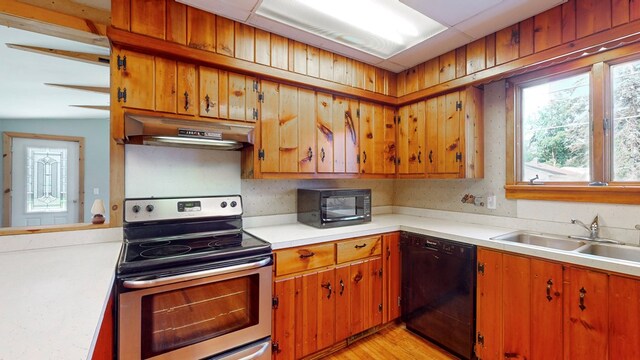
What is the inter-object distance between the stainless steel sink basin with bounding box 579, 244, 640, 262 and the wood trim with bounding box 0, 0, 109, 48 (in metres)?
3.40

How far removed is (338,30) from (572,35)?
152cm

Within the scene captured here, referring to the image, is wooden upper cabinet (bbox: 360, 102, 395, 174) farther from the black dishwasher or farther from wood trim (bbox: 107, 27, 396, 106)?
the black dishwasher

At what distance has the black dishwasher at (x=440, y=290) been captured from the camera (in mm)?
1988

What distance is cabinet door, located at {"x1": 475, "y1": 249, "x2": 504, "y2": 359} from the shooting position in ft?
6.05

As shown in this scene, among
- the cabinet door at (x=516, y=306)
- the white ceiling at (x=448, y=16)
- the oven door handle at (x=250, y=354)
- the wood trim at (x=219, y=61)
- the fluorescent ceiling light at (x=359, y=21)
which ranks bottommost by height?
the oven door handle at (x=250, y=354)

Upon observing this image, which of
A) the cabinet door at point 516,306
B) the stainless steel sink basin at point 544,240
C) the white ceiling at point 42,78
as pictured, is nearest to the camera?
the cabinet door at point 516,306

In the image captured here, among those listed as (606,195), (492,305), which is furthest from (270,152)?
(606,195)

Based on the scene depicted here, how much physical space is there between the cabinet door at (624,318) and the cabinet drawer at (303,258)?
61.1 inches

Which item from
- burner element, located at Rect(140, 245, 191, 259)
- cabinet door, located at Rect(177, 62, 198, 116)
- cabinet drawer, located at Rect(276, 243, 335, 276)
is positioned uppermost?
cabinet door, located at Rect(177, 62, 198, 116)

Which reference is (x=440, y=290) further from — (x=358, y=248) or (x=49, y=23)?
(x=49, y=23)

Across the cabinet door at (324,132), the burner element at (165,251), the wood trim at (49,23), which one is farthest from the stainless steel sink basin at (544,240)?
the wood trim at (49,23)

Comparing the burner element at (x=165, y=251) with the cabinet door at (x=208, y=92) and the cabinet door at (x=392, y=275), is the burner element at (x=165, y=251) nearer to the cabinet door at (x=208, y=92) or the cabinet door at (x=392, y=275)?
the cabinet door at (x=208, y=92)

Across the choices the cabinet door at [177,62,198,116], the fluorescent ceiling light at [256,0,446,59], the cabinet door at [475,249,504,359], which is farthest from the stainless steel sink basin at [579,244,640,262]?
the cabinet door at [177,62,198,116]

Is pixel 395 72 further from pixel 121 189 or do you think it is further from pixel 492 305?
pixel 121 189
